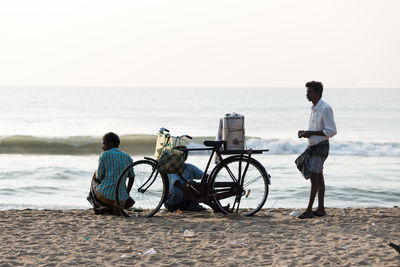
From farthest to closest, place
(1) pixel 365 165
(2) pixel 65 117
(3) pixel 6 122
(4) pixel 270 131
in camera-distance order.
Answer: (2) pixel 65 117
(3) pixel 6 122
(4) pixel 270 131
(1) pixel 365 165

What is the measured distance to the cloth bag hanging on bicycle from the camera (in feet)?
22.2

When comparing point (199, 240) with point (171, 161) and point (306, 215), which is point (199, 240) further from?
point (306, 215)

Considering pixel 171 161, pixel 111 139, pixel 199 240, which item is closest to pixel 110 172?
pixel 111 139

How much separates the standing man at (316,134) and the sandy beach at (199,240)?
0.57m

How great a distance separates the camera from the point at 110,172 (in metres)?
6.96

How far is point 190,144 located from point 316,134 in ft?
65.1

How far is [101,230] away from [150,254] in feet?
3.73

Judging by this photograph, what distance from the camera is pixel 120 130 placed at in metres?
35.7

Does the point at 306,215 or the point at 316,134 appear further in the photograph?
the point at 306,215

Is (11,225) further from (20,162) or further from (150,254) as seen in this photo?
(20,162)

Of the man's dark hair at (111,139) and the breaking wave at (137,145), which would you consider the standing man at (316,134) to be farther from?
the breaking wave at (137,145)

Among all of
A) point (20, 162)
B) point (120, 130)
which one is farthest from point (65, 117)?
point (20, 162)

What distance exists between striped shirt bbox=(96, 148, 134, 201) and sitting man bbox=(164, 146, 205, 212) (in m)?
0.57

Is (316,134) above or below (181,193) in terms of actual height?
above
